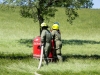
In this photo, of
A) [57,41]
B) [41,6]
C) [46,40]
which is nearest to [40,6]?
[41,6]

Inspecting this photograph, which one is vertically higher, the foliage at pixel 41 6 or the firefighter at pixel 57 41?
the foliage at pixel 41 6

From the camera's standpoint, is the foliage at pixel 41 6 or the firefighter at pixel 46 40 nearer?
the firefighter at pixel 46 40

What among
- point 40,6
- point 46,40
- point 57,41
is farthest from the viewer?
point 40,6

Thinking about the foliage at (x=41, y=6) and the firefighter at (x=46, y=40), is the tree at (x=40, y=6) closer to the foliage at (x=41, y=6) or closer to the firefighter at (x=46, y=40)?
the foliage at (x=41, y=6)

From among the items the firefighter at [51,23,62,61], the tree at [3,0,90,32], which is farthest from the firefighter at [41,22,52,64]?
the tree at [3,0,90,32]

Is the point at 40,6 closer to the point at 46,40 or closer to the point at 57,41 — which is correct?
the point at 57,41

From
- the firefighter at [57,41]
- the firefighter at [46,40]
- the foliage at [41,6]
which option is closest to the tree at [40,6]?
the foliage at [41,6]

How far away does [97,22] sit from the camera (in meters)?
63.0

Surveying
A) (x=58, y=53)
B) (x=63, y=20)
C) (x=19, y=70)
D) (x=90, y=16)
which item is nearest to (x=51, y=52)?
(x=58, y=53)

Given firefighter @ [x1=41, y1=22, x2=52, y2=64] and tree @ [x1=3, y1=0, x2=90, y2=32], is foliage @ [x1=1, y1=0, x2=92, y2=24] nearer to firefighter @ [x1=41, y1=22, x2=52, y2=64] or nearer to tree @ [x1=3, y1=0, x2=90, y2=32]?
tree @ [x1=3, y1=0, x2=90, y2=32]

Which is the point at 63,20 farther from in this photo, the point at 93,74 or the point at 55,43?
the point at 93,74

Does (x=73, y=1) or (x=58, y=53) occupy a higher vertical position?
(x=73, y=1)

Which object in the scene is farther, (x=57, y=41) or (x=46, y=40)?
(x=57, y=41)

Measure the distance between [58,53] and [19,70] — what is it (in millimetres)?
3540
